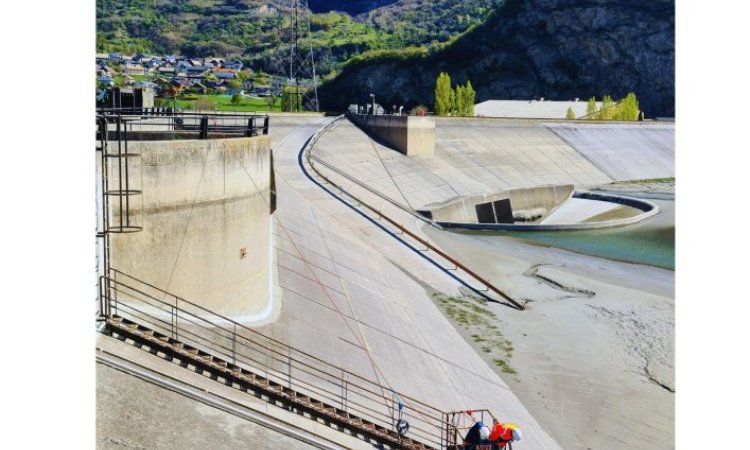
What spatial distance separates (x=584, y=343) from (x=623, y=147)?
54046 mm

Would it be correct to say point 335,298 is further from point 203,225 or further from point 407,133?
point 407,133

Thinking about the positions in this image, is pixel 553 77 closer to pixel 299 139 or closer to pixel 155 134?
pixel 299 139

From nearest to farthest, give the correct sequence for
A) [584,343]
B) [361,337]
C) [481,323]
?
[361,337]
[584,343]
[481,323]

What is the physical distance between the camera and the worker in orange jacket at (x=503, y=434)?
13.5 metres

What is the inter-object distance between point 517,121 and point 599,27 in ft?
245

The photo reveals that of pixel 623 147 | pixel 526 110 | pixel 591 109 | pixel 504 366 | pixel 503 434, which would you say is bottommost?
pixel 504 366

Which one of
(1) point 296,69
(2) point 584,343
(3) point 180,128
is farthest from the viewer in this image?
(1) point 296,69

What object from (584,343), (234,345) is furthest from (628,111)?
(234,345)

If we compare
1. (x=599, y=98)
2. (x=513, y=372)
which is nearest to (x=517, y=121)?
(x=513, y=372)

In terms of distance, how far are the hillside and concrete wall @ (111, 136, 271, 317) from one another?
125954 millimetres

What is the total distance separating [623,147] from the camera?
Result: 7638 centimetres

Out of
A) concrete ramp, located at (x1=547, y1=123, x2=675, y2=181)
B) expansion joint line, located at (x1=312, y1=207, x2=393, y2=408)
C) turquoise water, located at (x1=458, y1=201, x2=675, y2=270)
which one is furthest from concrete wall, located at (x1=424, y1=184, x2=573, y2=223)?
expansion joint line, located at (x1=312, y1=207, x2=393, y2=408)

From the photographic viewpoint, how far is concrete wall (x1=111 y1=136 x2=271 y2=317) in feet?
45.3

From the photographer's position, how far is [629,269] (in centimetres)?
3781
